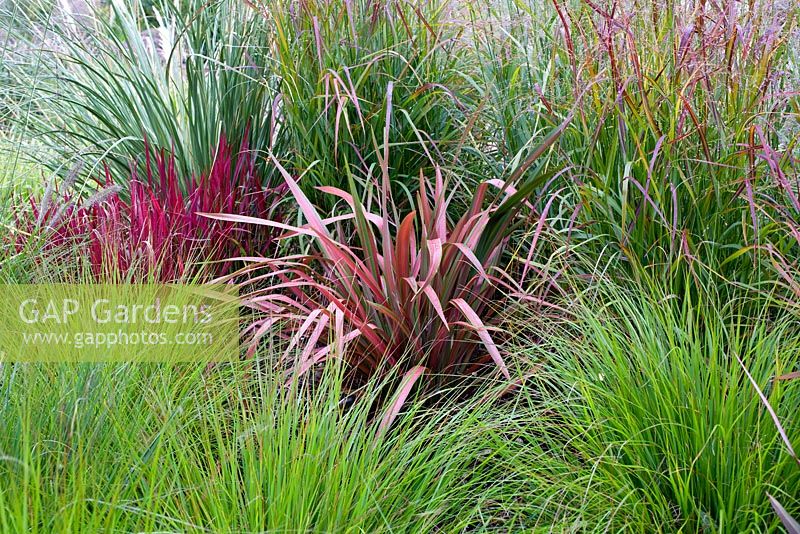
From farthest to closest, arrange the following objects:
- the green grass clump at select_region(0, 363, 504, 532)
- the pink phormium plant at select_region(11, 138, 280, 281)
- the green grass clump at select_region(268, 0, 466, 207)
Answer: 1. the green grass clump at select_region(268, 0, 466, 207)
2. the pink phormium plant at select_region(11, 138, 280, 281)
3. the green grass clump at select_region(0, 363, 504, 532)

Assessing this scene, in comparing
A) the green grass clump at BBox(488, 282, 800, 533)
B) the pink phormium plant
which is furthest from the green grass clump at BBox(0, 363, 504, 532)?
the pink phormium plant

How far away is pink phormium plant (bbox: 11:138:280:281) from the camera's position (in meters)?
2.72

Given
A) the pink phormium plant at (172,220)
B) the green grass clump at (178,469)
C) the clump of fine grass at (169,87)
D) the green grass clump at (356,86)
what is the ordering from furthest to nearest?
the clump of fine grass at (169,87) → the green grass clump at (356,86) → the pink phormium plant at (172,220) → the green grass clump at (178,469)

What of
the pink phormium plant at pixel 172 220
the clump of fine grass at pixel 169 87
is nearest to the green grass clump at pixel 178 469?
the pink phormium plant at pixel 172 220

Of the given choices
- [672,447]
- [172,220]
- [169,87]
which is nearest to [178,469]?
[672,447]

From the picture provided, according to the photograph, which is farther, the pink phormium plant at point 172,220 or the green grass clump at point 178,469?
the pink phormium plant at point 172,220

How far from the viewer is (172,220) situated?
2971mm

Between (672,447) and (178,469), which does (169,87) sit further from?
(672,447)

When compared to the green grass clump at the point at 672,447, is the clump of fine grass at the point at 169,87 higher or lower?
higher

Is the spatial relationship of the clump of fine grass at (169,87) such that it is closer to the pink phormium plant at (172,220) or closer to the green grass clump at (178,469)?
the pink phormium plant at (172,220)

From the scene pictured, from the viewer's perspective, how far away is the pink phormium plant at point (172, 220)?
2.72m

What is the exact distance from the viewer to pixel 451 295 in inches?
98.9

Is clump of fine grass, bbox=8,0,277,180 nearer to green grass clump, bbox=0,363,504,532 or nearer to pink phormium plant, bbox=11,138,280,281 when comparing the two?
pink phormium plant, bbox=11,138,280,281

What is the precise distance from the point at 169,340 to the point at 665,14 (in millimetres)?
1984
